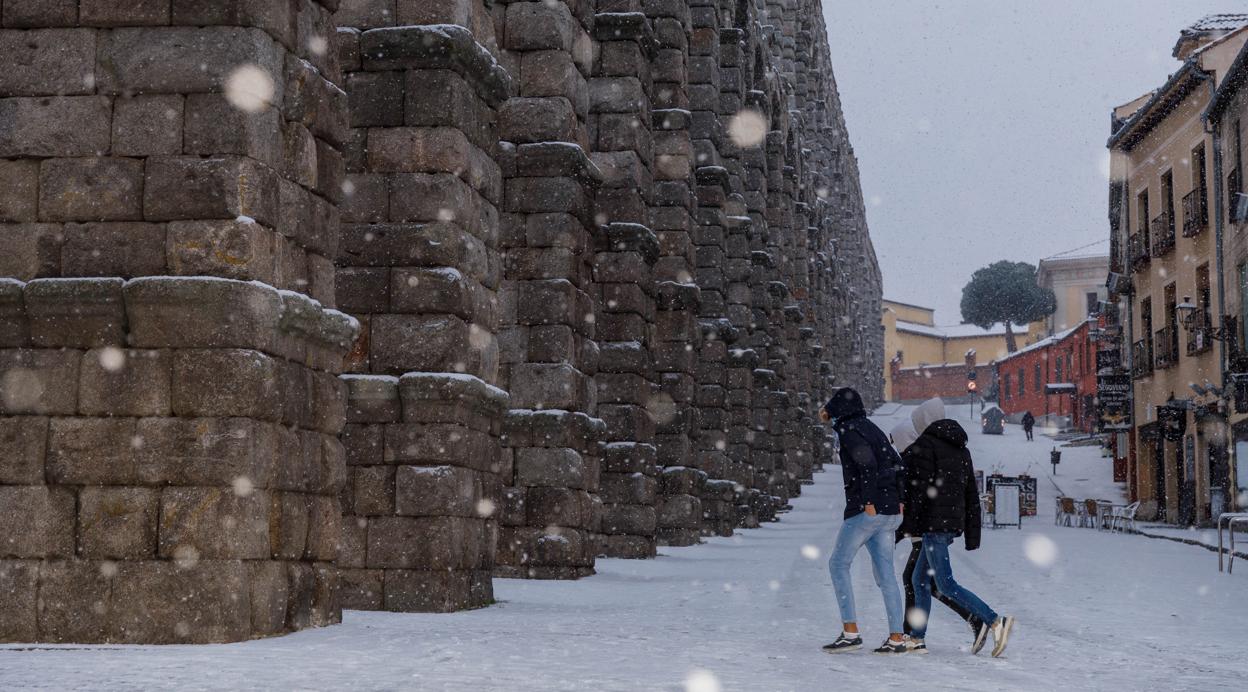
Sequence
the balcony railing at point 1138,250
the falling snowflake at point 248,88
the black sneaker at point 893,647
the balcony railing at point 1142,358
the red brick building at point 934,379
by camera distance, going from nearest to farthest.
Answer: the falling snowflake at point 248,88 → the black sneaker at point 893,647 → the balcony railing at point 1138,250 → the balcony railing at point 1142,358 → the red brick building at point 934,379

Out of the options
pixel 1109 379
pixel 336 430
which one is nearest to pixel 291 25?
pixel 336 430

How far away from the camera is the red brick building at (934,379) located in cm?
9575

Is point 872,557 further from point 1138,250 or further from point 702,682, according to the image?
point 1138,250

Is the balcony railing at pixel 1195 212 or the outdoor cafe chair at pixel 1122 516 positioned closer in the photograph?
the outdoor cafe chair at pixel 1122 516

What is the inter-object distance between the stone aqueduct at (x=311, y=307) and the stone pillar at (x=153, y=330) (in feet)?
0.05

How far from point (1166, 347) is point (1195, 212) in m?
4.03

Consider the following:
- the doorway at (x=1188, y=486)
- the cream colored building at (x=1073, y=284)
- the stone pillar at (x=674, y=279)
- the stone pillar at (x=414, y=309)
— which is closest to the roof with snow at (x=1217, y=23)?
the doorway at (x=1188, y=486)

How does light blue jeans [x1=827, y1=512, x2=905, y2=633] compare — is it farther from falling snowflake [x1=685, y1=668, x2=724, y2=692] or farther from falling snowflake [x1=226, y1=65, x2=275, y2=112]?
falling snowflake [x1=226, y1=65, x2=275, y2=112]

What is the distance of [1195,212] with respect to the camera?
28.4m

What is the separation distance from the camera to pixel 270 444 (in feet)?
24.1

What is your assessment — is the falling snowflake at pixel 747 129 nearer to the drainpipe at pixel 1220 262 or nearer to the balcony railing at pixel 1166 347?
the drainpipe at pixel 1220 262

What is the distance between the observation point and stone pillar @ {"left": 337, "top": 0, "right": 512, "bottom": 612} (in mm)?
9734

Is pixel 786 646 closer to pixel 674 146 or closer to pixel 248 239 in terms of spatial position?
pixel 248 239

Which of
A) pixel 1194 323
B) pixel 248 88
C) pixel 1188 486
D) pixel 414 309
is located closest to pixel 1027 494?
pixel 1188 486
